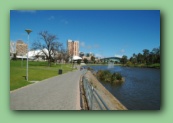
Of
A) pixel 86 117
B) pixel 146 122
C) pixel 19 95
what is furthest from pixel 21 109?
pixel 146 122

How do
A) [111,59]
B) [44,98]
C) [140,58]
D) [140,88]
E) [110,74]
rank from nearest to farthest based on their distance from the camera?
[44,98] < [140,58] < [111,59] < [140,88] < [110,74]

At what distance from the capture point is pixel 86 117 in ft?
21.6

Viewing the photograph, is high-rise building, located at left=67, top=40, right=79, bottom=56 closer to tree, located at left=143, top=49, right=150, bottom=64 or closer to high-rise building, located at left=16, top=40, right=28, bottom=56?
high-rise building, located at left=16, top=40, right=28, bottom=56

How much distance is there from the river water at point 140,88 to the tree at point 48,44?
1.69m

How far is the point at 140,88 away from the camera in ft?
27.1

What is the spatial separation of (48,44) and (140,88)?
317 cm

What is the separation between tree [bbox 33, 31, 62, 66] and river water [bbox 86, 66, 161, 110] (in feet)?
5.54

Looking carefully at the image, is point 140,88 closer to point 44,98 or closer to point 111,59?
point 111,59

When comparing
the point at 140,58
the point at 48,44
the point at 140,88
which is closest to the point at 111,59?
the point at 140,58

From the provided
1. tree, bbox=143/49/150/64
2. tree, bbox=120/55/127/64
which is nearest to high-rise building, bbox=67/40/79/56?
tree, bbox=120/55/127/64

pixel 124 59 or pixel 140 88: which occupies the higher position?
pixel 124 59

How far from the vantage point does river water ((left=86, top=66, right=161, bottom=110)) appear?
23.5 feet

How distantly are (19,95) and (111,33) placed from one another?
304cm
